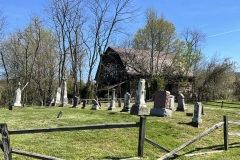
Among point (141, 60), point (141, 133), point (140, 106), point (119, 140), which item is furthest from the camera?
point (141, 60)

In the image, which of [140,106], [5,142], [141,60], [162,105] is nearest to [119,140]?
[5,142]

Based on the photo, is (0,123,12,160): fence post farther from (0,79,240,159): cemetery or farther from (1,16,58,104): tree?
(1,16,58,104): tree

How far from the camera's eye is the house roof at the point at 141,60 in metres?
42.0

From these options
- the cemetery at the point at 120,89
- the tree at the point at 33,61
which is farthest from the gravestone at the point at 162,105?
the tree at the point at 33,61

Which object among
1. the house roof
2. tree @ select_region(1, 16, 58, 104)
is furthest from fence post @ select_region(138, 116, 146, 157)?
the house roof

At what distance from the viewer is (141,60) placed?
42.8 metres

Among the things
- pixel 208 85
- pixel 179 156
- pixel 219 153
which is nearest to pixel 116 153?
pixel 179 156

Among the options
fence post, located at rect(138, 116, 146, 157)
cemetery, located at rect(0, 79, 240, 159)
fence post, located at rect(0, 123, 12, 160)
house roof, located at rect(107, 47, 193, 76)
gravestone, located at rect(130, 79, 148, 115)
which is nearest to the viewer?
fence post, located at rect(0, 123, 12, 160)

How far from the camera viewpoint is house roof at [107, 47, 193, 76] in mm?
42000

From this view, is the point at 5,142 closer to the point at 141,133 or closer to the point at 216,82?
the point at 141,133

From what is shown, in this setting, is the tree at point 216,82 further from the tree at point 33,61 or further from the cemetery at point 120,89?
the tree at point 33,61

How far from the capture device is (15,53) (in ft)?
117

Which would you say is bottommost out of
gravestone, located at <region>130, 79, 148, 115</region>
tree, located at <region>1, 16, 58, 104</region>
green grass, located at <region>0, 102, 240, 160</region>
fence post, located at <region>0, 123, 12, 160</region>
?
green grass, located at <region>0, 102, 240, 160</region>

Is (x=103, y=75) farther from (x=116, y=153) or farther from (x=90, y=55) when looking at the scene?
(x=116, y=153)
